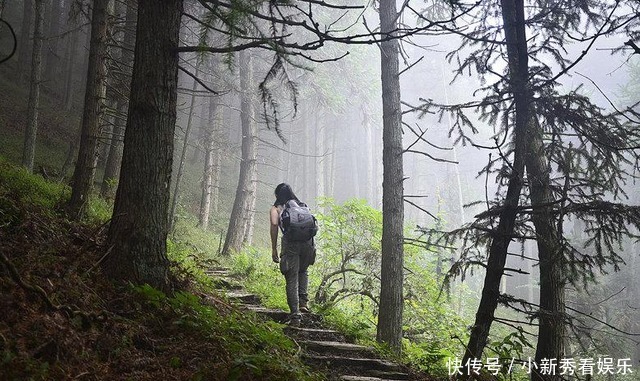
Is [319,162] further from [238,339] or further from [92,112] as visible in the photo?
[238,339]

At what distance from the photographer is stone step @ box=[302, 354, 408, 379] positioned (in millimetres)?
5262

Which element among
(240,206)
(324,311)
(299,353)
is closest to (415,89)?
(240,206)

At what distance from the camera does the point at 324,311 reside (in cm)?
789

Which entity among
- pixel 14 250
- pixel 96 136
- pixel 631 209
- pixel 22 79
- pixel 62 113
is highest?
pixel 22 79

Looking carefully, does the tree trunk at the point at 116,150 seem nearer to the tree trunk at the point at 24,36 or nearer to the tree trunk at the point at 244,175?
the tree trunk at the point at 244,175

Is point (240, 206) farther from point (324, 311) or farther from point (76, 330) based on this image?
point (76, 330)

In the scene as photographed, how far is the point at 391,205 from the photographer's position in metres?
7.53

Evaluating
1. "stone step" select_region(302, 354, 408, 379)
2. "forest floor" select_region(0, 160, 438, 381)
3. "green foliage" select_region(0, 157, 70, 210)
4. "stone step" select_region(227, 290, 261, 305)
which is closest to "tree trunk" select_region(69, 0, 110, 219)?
"green foliage" select_region(0, 157, 70, 210)

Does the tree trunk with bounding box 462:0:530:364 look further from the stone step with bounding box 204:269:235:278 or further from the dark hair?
the stone step with bounding box 204:269:235:278

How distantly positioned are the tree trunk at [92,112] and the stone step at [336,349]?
4.46 meters

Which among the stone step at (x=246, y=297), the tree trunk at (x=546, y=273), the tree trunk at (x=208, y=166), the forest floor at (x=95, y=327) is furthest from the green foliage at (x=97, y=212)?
the tree trunk at (x=208, y=166)

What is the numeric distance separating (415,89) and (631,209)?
1691 inches

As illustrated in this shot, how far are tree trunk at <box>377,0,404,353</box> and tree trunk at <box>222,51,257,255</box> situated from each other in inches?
348

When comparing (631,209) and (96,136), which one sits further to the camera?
(96,136)
